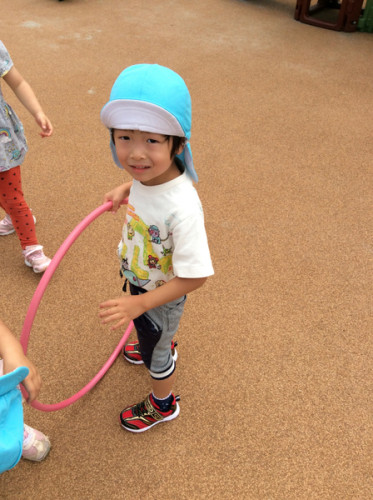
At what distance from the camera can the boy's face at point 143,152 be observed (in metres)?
0.81

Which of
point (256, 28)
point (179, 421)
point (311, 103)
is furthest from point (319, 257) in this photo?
point (256, 28)

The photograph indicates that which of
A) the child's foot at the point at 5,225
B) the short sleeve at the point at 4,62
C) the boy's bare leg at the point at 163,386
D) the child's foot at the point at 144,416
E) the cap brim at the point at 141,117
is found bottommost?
the child's foot at the point at 144,416

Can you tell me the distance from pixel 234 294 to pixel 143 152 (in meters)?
0.91

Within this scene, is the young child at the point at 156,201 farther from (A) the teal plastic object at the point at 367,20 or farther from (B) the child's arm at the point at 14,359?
(A) the teal plastic object at the point at 367,20

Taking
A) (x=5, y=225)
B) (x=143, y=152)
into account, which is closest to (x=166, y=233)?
(x=143, y=152)

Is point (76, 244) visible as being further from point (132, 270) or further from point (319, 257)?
point (319, 257)

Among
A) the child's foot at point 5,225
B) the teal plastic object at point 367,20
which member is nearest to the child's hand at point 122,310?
the child's foot at point 5,225

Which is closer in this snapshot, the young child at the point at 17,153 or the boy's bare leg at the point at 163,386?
the boy's bare leg at the point at 163,386

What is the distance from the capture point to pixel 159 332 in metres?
1.03

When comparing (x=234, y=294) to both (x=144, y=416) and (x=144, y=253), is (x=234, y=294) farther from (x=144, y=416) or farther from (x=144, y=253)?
(x=144, y=253)

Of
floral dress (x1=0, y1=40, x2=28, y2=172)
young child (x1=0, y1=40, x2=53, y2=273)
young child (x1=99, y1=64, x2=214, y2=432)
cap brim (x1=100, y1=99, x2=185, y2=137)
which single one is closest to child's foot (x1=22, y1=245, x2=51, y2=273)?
young child (x1=0, y1=40, x2=53, y2=273)

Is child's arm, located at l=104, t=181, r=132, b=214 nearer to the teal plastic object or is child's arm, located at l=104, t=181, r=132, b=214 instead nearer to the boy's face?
the boy's face

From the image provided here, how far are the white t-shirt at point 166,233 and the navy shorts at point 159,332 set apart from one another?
73mm

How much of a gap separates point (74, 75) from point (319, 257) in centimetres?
205
